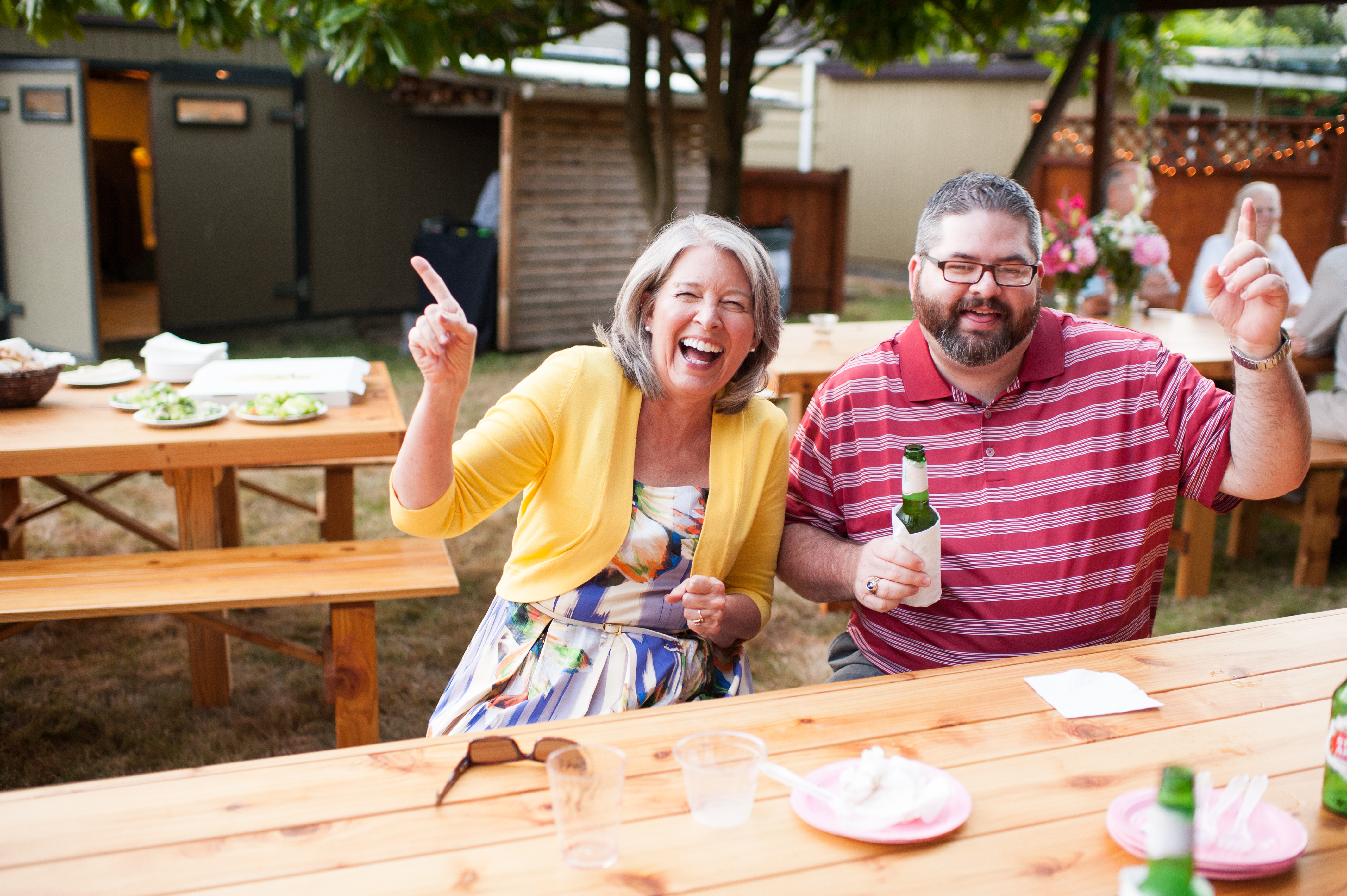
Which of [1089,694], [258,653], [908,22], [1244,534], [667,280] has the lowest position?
[258,653]

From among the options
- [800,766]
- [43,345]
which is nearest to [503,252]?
[43,345]

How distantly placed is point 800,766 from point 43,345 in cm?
909

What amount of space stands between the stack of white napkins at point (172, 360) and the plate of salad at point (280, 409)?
56 centimetres

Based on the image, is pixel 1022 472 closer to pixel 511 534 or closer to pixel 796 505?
pixel 796 505

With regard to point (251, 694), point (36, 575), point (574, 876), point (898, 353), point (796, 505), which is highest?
point (898, 353)

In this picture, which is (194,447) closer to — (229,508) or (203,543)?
(203,543)

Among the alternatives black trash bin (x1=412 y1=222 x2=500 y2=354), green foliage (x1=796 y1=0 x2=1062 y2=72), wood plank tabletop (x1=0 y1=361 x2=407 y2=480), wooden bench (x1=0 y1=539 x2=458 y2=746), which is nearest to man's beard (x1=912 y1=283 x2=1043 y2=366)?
wooden bench (x1=0 y1=539 x2=458 y2=746)

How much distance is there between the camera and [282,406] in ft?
11.6

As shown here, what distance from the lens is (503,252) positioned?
9.62 m

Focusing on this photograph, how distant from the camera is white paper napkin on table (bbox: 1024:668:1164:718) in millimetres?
1714

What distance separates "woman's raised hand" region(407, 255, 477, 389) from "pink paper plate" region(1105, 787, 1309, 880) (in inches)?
46.4

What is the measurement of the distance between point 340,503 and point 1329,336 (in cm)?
449

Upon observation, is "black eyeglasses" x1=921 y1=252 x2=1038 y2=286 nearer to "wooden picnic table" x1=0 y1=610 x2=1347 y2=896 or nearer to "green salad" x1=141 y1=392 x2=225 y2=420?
"wooden picnic table" x1=0 y1=610 x2=1347 y2=896

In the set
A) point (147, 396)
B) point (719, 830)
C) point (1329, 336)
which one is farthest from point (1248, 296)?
point (1329, 336)
